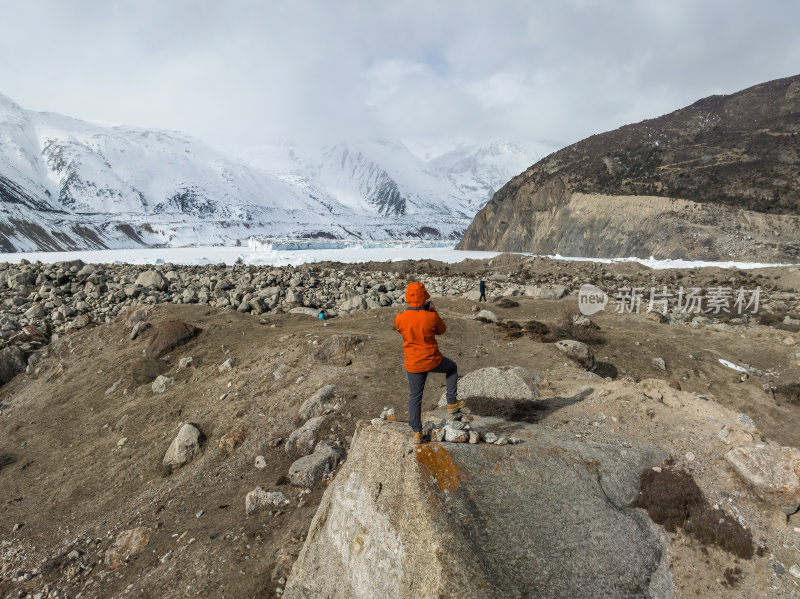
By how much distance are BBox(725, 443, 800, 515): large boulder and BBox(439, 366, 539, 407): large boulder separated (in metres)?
3.78

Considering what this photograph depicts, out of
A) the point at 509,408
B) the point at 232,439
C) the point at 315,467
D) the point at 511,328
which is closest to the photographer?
the point at 315,467

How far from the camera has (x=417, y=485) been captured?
4.16 metres

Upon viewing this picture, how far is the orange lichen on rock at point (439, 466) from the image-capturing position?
4.21m

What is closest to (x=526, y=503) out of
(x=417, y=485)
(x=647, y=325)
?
(x=417, y=485)

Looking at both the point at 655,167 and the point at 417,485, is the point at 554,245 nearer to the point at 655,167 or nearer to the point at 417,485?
the point at 655,167

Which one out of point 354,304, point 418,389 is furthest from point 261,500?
point 354,304

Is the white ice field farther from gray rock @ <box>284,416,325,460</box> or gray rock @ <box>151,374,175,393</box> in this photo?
gray rock @ <box>284,416,325,460</box>

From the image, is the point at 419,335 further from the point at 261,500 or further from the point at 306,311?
the point at 306,311

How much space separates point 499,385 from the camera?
9180 millimetres

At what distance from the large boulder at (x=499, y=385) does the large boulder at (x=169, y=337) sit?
10183 millimetres

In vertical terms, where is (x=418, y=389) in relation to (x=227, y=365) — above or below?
above

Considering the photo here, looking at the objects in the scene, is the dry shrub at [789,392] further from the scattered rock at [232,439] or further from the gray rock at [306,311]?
the gray rock at [306,311]

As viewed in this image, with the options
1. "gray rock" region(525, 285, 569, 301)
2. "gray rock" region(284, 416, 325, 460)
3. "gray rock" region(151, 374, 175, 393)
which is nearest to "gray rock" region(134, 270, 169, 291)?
"gray rock" region(151, 374, 175, 393)

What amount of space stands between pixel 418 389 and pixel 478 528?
203 centimetres
